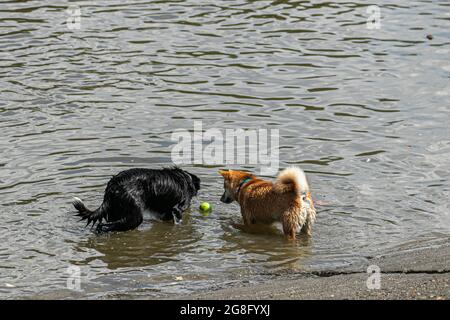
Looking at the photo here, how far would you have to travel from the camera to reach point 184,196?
9.41 meters

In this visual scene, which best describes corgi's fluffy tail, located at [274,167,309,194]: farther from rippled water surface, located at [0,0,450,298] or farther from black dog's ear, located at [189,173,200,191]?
black dog's ear, located at [189,173,200,191]

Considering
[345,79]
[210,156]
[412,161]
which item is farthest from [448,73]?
[210,156]

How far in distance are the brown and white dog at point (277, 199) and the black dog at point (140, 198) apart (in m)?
0.48

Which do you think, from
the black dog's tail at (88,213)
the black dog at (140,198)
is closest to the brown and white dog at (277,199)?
the black dog at (140,198)

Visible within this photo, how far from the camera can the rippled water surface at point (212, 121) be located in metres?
8.52

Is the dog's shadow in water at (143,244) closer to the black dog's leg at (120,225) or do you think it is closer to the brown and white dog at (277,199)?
the black dog's leg at (120,225)

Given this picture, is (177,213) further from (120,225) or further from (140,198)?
(120,225)

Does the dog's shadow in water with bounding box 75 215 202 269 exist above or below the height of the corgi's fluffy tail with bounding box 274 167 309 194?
below

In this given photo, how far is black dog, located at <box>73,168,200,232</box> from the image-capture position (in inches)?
352

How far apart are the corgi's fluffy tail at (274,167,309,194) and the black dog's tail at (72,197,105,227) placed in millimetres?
1720

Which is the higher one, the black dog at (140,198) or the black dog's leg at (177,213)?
the black dog at (140,198)

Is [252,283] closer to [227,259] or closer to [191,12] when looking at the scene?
[227,259]

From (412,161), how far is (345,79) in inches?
110

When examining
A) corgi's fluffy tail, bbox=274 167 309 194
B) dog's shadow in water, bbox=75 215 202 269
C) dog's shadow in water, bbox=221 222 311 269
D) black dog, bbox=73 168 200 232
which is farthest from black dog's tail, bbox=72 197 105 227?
corgi's fluffy tail, bbox=274 167 309 194
